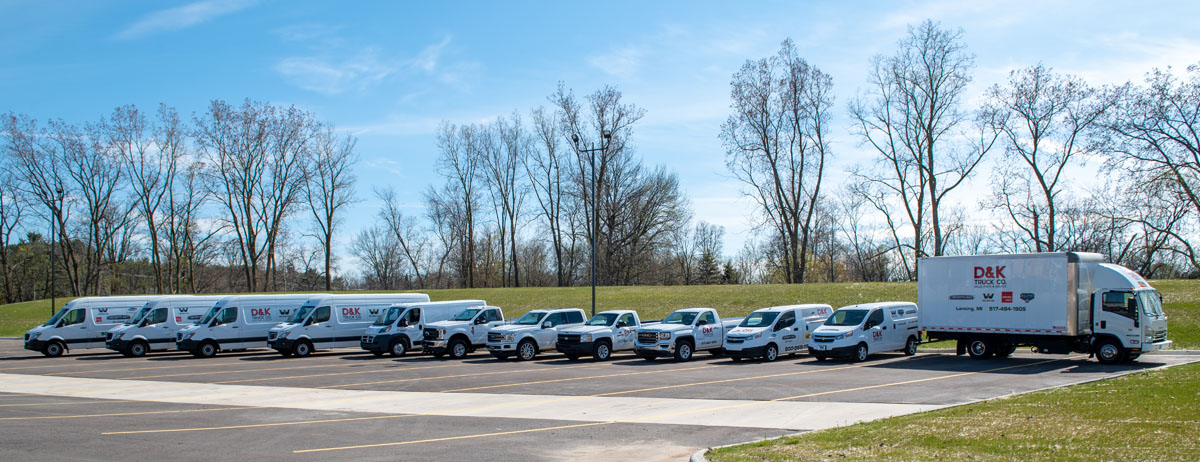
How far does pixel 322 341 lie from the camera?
1118 inches

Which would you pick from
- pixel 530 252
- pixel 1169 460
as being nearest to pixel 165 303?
pixel 1169 460

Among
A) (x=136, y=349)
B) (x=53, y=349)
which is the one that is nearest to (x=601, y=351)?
(x=136, y=349)

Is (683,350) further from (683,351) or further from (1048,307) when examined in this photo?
(1048,307)

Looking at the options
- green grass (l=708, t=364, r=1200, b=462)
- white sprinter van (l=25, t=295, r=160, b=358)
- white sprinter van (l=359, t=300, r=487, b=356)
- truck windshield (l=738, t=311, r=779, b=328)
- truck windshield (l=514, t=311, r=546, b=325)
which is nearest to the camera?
green grass (l=708, t=364, r=1200, b=462)

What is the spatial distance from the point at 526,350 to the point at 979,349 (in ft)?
44.1

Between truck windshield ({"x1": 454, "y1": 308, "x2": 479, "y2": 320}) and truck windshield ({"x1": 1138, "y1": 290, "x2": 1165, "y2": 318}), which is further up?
truck windshield ({"x1": 1138, "y1": 290, "x2": 1165, "y2": 318})

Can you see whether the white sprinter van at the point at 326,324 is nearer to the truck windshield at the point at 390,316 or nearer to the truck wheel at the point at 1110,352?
the truck windshield at the point at 390,316

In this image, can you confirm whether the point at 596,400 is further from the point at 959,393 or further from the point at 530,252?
the point at 530,252

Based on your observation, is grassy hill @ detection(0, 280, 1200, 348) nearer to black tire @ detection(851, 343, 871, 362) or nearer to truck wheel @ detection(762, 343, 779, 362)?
black tire @ detection(851, 343, 871, 362)

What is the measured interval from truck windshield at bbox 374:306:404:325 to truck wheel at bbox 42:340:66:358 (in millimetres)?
12372

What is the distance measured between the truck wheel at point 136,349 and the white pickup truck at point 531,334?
1373cm

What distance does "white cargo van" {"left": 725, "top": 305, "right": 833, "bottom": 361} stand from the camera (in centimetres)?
2258

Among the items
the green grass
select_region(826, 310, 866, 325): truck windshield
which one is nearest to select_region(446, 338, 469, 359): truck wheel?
select_region(826, 310, 866, 325): truck windshield

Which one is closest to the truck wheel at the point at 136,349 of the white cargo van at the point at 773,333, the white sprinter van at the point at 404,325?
the white sprinter van at the point at 404,325
